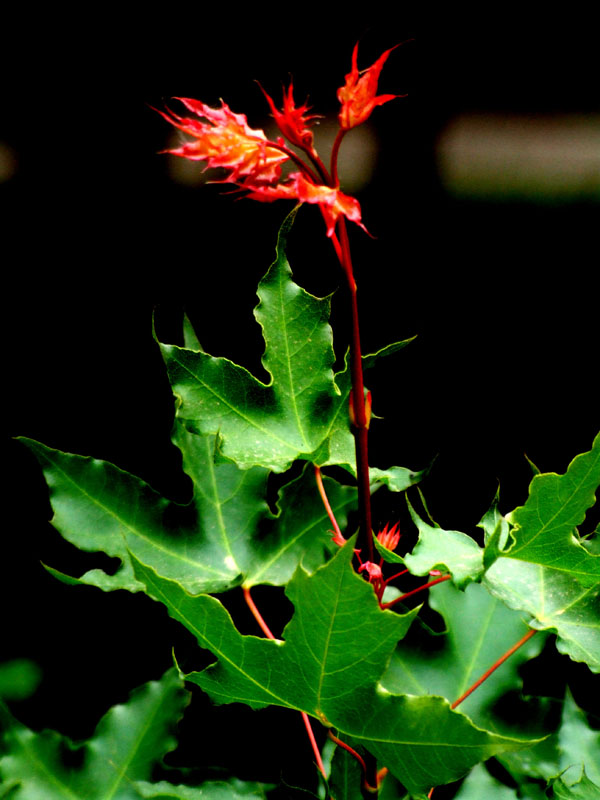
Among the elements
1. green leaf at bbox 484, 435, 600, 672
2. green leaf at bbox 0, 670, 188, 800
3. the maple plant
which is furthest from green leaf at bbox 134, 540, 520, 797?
green leaf at bbox 0, 670, 188, 800

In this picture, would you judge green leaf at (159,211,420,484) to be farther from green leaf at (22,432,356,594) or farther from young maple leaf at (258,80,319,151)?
young maple leaf at (258,80,319,151)

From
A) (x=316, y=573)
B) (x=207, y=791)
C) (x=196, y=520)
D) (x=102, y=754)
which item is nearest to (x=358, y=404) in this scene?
(x=316, y=573)

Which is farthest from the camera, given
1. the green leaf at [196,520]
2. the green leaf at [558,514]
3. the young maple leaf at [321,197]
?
the green leaf at [196,520]

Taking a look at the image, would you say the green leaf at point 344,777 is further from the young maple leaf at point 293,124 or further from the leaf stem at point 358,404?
the young maple leaf at point 293,124

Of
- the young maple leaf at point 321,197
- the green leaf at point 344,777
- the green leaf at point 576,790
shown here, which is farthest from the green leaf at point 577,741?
the young maple leaf at point 321,197

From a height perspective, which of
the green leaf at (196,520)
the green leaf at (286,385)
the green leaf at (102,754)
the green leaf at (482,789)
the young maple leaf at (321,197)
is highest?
the young maple leaf at (321,197)

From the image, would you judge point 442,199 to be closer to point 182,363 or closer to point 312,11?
point 312,11

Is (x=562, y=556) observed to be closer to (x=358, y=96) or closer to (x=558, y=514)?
(x=558, y=514)

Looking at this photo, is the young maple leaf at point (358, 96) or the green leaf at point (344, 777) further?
the green leaf at point (344, 777)
